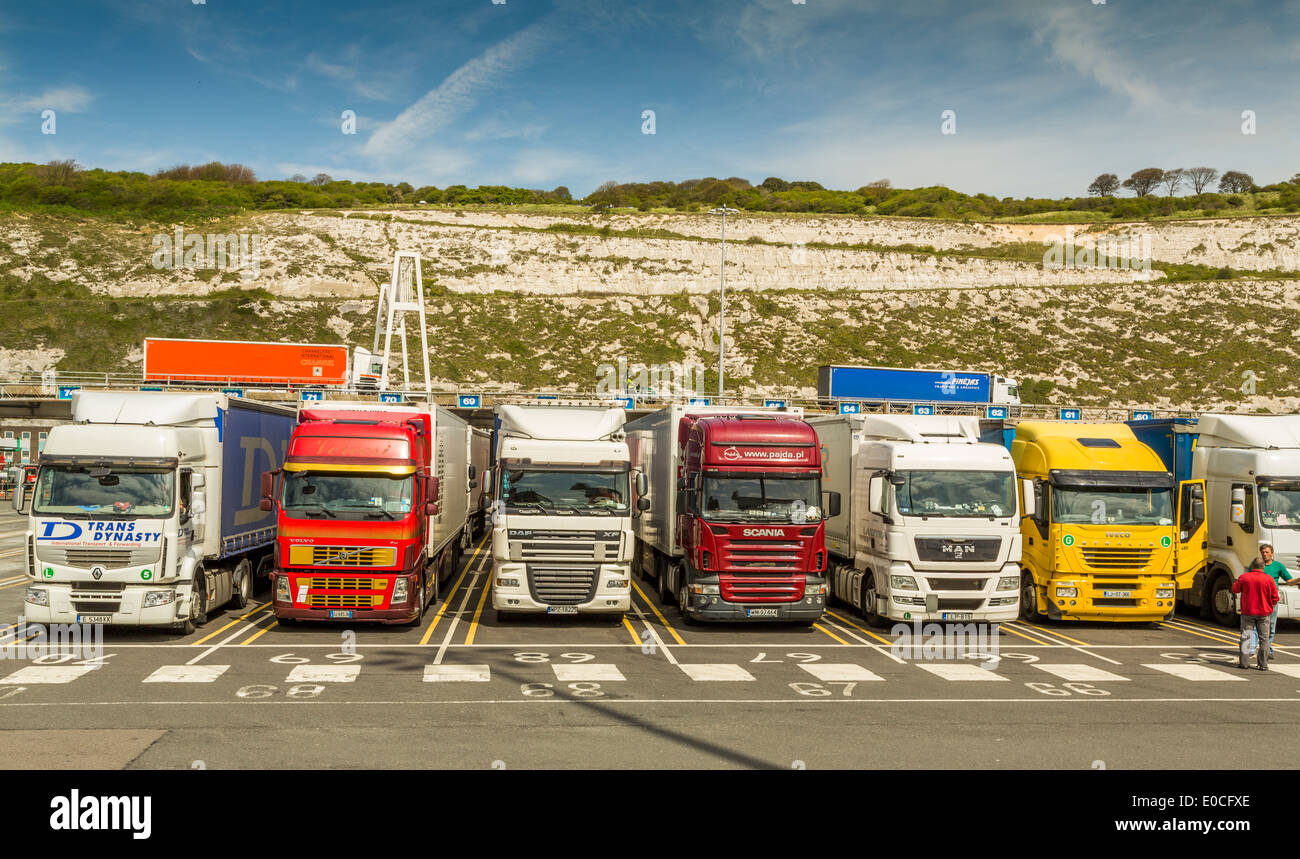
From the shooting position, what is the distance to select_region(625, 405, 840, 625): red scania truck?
1848 centimetres

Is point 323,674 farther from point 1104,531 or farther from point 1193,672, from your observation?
point 1104,531

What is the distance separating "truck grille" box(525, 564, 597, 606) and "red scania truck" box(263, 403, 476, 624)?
7.32 feet

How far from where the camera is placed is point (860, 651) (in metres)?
17.3

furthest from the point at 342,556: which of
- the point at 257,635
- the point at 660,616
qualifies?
the point at 660,616

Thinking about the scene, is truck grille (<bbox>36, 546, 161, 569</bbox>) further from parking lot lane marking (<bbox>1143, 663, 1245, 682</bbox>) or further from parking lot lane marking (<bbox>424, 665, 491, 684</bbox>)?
parking lot lane marking (<bbox>1143, 663, 1245, 682</bbox>)

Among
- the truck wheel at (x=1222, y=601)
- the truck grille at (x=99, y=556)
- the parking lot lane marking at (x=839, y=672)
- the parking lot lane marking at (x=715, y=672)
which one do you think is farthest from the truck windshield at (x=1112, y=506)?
the truck grille at (x=99, y=556)

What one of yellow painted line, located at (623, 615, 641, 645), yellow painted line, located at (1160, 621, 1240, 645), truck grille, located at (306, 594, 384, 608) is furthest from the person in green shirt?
truck grille, located at (306, 594, 384, 608)

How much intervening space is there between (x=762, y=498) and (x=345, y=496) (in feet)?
25.3

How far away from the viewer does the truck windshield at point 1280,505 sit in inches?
791

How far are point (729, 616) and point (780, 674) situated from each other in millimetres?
3616

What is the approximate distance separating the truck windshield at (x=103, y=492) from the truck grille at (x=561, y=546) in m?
5.98

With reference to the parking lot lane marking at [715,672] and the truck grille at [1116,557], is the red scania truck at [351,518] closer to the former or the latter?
the parking lot lane marking at [715,672]
